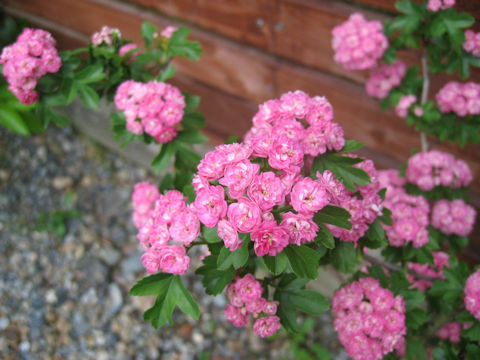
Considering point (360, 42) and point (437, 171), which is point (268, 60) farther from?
point (437, 171)

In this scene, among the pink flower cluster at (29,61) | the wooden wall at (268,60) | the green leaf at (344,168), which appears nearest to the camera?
the green leaf at (344,168)

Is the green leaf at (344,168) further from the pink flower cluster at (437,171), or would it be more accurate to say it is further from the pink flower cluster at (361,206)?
the pink flower cluster at (437,171)

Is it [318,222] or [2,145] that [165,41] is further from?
[2,145]

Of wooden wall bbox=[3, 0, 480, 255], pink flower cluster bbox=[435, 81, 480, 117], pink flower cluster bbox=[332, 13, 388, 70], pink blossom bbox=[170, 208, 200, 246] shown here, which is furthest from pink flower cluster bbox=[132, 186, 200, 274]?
wooden wall bbox=[3, 0, 480, 255]

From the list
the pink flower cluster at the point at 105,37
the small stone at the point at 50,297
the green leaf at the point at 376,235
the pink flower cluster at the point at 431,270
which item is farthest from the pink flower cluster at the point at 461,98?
the small stone at the point at 50,297

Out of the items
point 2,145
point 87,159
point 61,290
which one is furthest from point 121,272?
point 2,145

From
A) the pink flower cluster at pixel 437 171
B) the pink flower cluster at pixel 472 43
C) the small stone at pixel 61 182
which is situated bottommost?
the small stone at pixel 61 182

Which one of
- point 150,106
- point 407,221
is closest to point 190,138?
point 150,106
